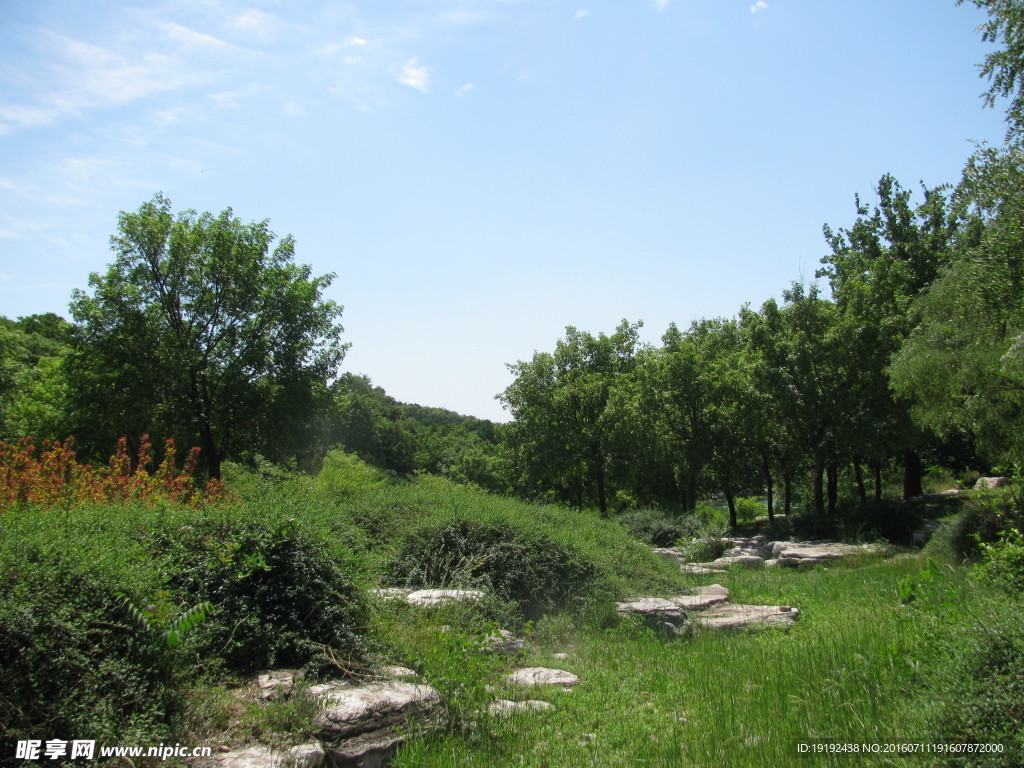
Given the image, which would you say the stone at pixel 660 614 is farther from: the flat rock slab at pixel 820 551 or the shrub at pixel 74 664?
the flat rock slab at pixel 820 551

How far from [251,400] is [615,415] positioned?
676 inches

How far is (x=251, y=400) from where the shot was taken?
2184cm

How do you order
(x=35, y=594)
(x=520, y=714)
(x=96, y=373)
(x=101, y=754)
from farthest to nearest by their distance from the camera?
1. (x=96, y=373)
2. (x=520, y=714)
3. (x=35, y=594)
4. (x=101, y=754)

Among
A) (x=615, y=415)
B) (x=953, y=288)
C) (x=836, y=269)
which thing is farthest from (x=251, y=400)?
(x=836, y=269)

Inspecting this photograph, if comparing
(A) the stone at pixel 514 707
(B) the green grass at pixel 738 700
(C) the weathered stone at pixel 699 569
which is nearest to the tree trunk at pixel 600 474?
(C) the weathered stone at pixel 699 569

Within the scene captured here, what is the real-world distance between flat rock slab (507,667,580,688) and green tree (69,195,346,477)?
56.3ft

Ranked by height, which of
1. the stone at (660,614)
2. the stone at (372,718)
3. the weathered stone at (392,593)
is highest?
the weathered stone at (392,593)

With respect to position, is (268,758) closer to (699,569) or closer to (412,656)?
(412,656)

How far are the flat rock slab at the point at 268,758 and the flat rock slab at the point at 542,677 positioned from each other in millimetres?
2573

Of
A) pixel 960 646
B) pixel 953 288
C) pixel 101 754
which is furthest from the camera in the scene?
pixel 953 288

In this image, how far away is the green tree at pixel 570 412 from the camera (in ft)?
106

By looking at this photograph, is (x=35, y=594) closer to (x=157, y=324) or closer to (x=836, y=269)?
(x=157, y=324)

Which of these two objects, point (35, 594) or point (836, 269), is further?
point (836, 269)

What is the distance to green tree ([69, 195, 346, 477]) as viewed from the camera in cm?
2048
